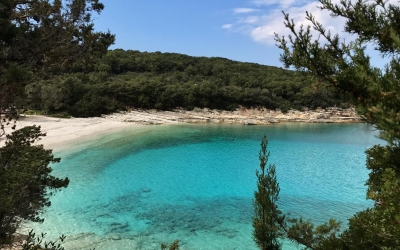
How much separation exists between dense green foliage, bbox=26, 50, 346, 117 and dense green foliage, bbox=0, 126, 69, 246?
32.3m

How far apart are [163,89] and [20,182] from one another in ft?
167

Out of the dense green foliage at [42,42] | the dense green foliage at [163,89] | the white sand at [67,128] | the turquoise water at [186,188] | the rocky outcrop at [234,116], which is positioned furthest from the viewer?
the rocky outcrop at [234,116]

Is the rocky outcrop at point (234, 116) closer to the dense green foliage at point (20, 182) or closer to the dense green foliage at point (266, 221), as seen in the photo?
the dense green foliage at point (20, 182)

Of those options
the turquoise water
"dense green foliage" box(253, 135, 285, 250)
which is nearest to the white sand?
the turquoise water

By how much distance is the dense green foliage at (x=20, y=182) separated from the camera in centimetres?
611

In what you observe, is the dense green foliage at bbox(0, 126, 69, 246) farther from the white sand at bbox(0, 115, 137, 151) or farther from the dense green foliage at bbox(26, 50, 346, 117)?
the dense green foliage at bbox(26, 50, 346, 117)

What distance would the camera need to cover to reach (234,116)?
57.4 meters

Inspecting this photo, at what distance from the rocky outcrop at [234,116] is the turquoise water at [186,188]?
573 inches

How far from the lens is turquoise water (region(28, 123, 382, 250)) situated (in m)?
12.2

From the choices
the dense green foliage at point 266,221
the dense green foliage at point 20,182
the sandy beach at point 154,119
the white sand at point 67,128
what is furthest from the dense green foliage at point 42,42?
the sandy beach at point 154,119

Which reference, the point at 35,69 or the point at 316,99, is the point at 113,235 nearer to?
the point at 35,69

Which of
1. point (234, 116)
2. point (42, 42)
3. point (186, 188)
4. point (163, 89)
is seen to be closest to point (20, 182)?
point (42, 42)

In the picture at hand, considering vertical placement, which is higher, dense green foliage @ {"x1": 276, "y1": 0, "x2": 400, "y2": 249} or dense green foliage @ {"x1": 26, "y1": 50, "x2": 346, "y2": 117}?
dense green foliage @ {"x1": 26, "y1": 50, "x2": 346, "y2": 117}

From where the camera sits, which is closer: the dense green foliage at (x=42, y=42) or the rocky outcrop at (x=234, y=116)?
the dense green foliage at (x=42, y=42)
